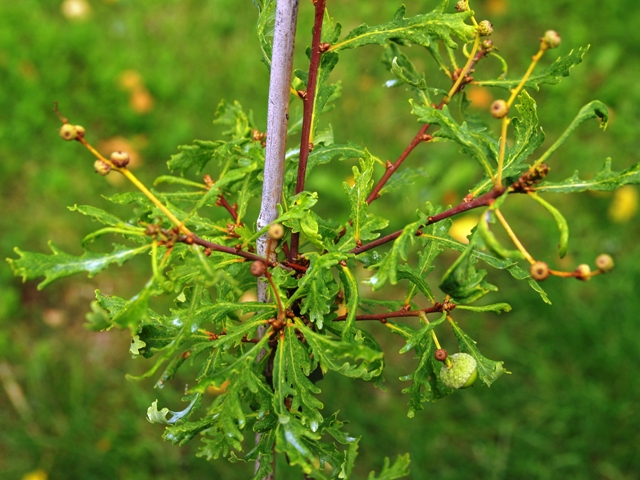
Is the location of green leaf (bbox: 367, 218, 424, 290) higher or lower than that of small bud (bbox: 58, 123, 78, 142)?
lower

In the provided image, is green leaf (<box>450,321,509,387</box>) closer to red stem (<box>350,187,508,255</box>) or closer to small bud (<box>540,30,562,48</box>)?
red stem (<box>350,187,508,255</box>)

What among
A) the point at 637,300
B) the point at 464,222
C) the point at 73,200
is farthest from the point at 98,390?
the point at 637,300

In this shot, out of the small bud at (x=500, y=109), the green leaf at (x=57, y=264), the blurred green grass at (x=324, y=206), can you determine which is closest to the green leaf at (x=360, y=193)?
the small bud at (x=500, y=109)

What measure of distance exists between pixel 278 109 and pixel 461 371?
731 millimetres

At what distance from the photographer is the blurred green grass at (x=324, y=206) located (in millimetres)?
3326

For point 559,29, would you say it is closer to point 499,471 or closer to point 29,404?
point 499,471

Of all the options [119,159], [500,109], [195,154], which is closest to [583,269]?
[500,109]

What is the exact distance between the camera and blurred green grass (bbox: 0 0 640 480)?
10.9ft

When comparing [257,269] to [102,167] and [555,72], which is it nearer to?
[102,167]

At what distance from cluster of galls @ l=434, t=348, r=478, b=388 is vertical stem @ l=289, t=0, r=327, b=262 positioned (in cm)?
46

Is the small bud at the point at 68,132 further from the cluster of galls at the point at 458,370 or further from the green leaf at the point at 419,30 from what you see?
the cluster of galls at the point at 458,370

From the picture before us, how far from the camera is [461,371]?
4.73 feet

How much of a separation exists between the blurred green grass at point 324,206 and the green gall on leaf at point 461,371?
195 centimetres

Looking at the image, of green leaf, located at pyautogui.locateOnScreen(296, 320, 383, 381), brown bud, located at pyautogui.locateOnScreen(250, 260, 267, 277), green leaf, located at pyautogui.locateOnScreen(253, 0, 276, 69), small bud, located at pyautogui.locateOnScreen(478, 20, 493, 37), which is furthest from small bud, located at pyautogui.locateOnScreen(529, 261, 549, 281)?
green leaf, located at pyautogui.locateOnScreen(253, 0, 276, 69)
